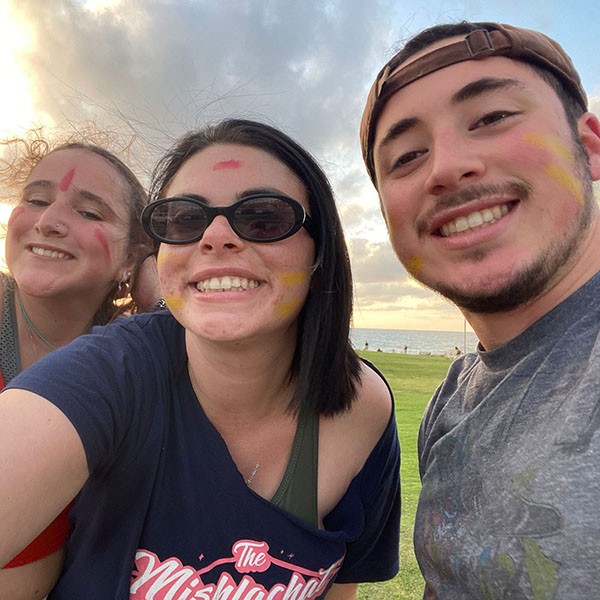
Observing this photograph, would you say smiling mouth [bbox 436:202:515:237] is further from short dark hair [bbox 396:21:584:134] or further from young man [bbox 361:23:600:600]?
short dark hair [bbox 396:21:584:134]

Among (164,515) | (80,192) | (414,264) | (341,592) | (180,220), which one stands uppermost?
(80,192)

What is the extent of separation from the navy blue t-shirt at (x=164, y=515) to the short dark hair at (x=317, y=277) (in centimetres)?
47

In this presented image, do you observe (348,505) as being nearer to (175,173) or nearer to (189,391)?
(189,391)

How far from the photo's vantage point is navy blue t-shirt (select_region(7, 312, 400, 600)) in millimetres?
1475

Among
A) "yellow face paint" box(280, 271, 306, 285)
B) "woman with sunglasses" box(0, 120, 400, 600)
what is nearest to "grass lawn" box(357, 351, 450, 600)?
"woman with sunglasses" box(0, 120, 400, 600)

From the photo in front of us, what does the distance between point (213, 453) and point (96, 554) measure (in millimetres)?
523

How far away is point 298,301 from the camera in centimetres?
178

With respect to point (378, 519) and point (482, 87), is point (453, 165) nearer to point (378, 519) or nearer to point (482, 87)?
point (482, 87)

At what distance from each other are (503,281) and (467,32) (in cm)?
111

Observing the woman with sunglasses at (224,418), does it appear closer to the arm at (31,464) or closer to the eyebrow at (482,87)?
the arm at (31,464)

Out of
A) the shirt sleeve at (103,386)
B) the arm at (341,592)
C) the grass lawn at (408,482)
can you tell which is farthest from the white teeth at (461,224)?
the grass lawn at (408,482)

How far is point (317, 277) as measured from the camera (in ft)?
6.46

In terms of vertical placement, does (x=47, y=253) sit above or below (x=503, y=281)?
above

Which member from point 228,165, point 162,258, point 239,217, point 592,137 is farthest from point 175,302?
point 592,137
